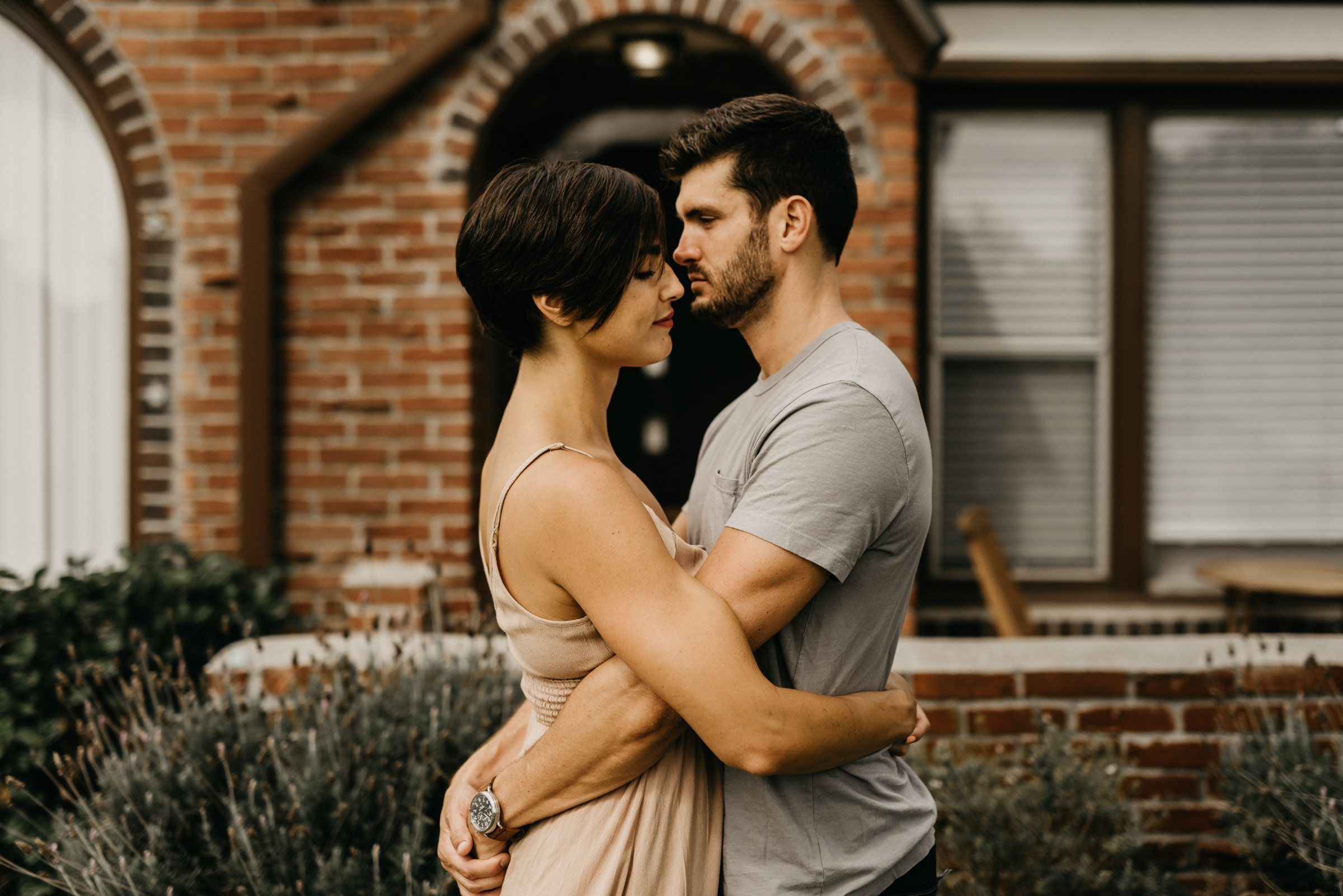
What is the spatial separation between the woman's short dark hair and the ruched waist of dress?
1.89 feet

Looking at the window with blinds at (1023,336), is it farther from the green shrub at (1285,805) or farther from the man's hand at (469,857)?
the man's hand at (469,857)

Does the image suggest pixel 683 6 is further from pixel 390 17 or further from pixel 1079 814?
pixel 1079 814

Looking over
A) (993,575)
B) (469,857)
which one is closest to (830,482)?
(469,857)

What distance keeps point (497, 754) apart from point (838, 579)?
2.48ft

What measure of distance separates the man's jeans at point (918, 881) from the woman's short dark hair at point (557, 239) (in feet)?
3.41

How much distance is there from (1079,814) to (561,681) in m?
1.76

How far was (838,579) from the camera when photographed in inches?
50.8

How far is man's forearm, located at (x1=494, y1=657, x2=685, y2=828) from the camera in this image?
4.16 ft

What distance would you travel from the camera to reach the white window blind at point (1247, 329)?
449 centimetres

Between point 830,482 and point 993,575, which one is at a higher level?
point 830,482

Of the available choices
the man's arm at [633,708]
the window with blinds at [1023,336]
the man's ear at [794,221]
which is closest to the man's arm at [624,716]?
the man's arm at [633,708]

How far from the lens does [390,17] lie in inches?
156

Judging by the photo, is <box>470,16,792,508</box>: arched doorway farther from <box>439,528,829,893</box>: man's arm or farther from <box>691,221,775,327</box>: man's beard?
<box>439,528,829,893</box>: man's arm

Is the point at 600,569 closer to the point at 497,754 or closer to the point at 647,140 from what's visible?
the point at 497,754
